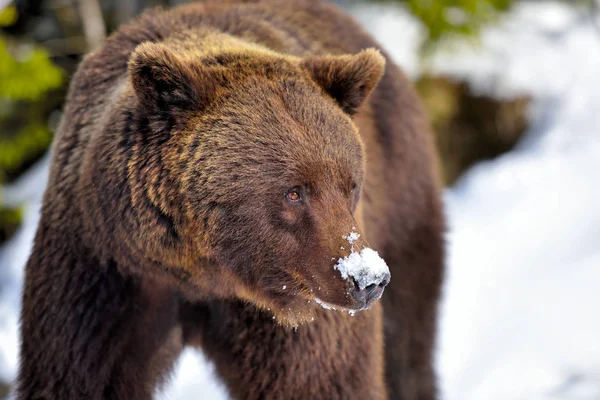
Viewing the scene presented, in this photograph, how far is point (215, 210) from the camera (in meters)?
3.23

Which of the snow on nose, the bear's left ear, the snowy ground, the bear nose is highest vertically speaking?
the bear's left ear

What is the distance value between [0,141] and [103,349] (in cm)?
515

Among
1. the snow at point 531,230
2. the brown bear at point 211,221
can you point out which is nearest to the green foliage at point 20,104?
the brown bear at point 211,221

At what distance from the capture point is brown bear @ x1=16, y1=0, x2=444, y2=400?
3.20 metres

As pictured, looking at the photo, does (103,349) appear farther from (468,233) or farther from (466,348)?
(468,233)

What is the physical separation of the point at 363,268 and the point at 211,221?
27.3 inches

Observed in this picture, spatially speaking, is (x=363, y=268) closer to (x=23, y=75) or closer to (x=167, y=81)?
(x=167, y=81)

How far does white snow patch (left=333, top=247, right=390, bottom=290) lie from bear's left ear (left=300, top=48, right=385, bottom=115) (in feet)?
2.81

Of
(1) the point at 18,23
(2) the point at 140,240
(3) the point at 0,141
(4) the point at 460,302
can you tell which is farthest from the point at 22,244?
(2) the point at 140,240

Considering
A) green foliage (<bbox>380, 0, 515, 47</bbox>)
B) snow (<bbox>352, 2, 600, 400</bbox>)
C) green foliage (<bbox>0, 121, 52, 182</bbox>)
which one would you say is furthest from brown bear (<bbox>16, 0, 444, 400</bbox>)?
green foliage (<bbox>380, 0, 515, 47</bbox>)

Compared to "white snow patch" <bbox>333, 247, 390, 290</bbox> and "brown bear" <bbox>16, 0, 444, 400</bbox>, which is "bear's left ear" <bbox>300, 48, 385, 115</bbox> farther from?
"white snow patch" <bbox>333, 247, 390, 290</bbox>

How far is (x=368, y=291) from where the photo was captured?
3.01 m

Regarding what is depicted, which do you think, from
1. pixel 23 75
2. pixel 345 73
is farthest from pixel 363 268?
pixel 23 75

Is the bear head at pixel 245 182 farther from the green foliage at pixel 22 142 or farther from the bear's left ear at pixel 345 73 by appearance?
the green foliage at pixel 22 142
